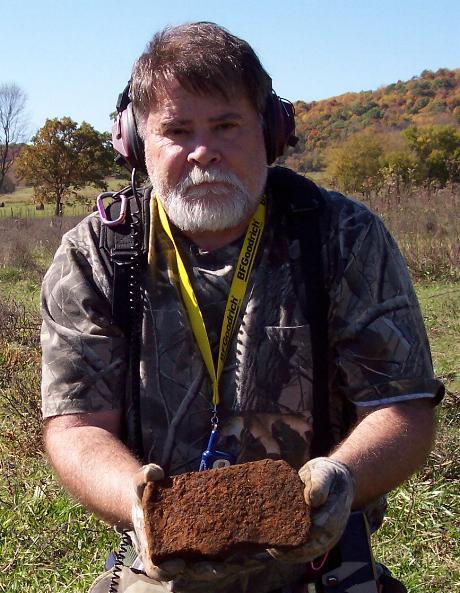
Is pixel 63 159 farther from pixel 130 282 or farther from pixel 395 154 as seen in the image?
pixel 130 282

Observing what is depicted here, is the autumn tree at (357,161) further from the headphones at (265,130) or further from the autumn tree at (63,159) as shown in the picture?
the headphones at (265,130)

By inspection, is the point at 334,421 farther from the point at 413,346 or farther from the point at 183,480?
the point at 183,480

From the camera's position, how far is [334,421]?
2.95 meters

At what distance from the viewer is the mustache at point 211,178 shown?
2.85 meters

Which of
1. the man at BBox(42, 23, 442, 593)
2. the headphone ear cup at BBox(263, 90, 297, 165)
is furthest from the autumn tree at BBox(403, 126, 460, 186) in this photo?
the man at BBox(42, 23, 442, 593)

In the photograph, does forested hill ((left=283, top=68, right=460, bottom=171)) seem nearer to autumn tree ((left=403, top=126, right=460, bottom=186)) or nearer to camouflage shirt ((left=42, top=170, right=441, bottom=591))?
autumn tree ((left=403, top=126, right=460, bottom=186))

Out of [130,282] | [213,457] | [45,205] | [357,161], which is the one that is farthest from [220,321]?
[45,205]

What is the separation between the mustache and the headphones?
0.24 metres

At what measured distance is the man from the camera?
2799 mm

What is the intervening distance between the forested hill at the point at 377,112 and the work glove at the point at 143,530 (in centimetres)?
4309

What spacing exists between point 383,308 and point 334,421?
448mm

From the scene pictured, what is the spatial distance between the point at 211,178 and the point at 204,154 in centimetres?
8

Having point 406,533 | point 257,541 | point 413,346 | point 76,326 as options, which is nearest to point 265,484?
point 257,541

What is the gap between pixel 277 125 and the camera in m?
3.00
